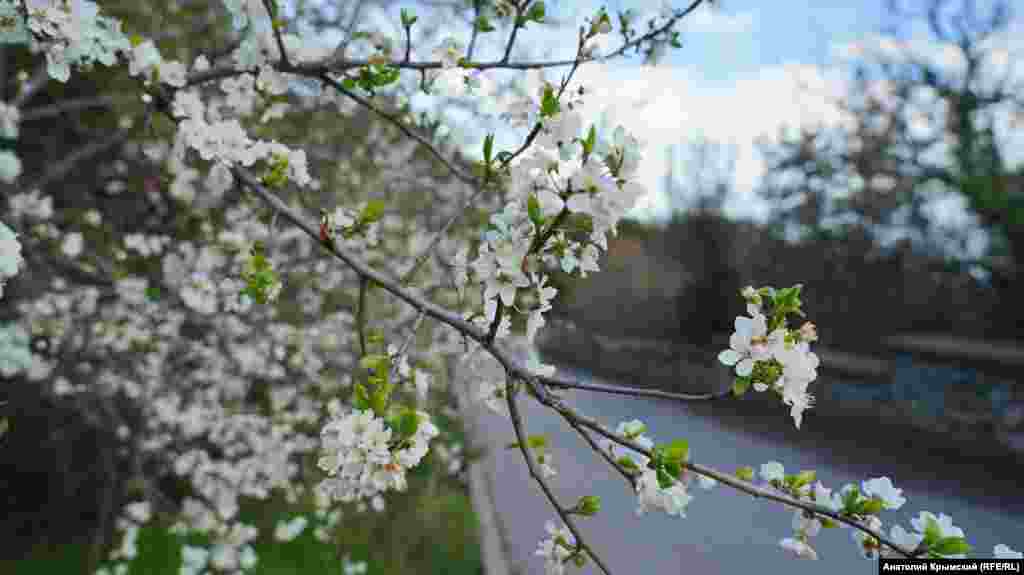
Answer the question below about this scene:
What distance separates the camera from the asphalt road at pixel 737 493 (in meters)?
4.90

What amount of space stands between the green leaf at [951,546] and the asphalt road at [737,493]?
1327mm

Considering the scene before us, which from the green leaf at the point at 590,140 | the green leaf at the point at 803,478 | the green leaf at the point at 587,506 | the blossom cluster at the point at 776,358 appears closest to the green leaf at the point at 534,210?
the green leaf at the point at 590,140

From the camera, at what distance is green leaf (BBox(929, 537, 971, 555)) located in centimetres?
140

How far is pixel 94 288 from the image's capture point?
5082 mm

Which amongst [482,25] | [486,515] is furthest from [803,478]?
[486,515]

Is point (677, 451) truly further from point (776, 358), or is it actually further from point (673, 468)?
point (776, 358)

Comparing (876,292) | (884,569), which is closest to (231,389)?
(884,569)

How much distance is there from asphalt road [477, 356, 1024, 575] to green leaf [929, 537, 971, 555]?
1.33 metres

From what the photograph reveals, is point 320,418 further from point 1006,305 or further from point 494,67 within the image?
point 1006,305

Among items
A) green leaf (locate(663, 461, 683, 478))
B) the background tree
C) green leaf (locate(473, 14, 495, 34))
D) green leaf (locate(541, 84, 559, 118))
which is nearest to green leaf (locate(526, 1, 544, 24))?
green leaf (locate(473, 14, 495, 34))

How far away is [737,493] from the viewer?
22.0 feet

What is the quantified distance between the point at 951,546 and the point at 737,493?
5.60 meters

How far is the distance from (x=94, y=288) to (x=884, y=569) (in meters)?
4.98

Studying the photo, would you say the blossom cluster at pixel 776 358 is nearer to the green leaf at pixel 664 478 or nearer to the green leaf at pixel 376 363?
the green leaf at pixel 664 478
